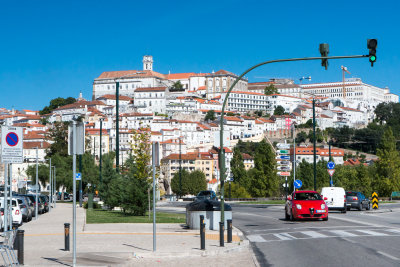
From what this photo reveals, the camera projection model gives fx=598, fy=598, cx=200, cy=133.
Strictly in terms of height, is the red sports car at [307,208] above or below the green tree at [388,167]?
below

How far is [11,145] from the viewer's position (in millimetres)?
16172

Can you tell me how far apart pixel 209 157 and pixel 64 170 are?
358 feet

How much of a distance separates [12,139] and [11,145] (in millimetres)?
164

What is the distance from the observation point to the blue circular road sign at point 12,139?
16109mm

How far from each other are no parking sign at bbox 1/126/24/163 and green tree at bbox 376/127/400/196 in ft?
186

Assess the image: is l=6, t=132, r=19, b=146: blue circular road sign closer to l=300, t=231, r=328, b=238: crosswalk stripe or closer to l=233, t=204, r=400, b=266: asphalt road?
l=233, t=204, r=400, b=266: asphalt road

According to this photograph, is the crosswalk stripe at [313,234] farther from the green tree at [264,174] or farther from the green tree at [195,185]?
the green tree at [195,185]

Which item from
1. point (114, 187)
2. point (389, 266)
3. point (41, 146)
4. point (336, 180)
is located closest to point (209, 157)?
point (41, 146)

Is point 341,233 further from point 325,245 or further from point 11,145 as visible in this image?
point 11,145

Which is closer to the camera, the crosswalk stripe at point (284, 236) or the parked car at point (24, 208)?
the crosswalk stripe at point (284, 236)

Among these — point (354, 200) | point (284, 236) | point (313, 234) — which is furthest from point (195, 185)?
point (284, 236)

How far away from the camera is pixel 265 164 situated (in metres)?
70.6

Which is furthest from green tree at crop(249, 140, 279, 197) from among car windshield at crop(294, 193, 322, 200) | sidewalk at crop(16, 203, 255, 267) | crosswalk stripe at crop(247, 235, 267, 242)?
crosswalk stripe at crop(247, 235, 267, 242)

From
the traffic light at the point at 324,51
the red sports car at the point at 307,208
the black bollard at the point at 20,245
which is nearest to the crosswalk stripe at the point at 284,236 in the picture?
the traffic light at the point at 324,51
